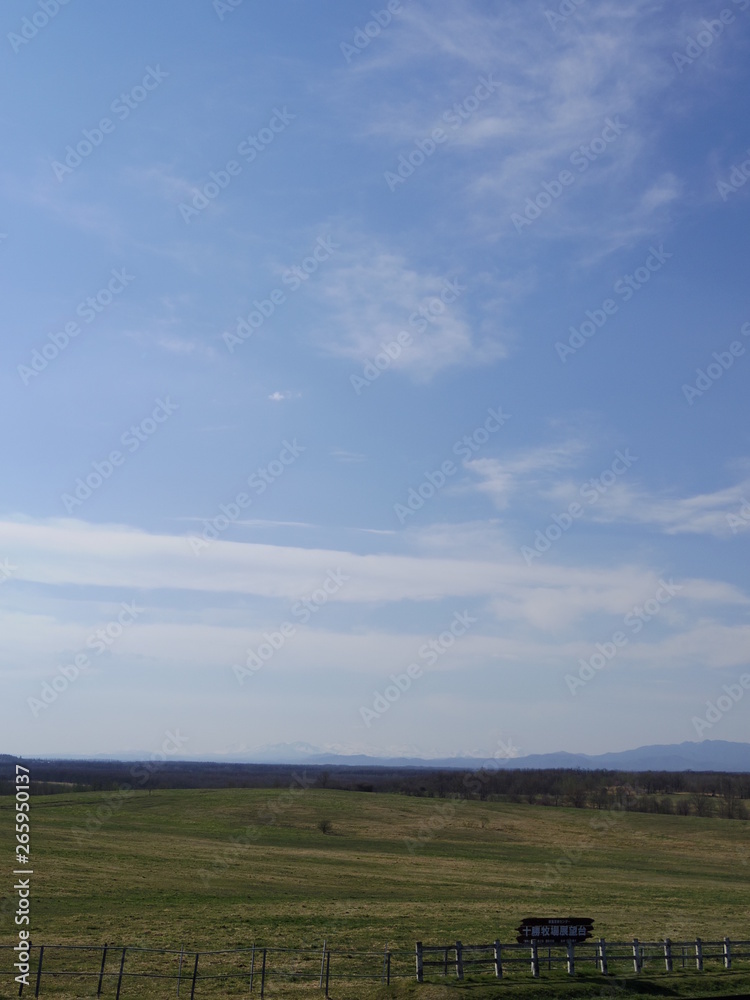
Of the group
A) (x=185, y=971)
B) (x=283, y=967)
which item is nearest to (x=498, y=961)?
(x=283, y=967)

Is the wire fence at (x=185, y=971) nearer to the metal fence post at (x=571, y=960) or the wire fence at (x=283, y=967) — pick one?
the wire fence at (x=283, y=967)

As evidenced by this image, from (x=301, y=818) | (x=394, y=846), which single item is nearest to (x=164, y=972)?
(x=394, y=846)

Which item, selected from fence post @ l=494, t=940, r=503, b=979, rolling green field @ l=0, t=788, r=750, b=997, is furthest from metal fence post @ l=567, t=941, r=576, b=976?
fence post @ l=494, t=940, r=503, b=979

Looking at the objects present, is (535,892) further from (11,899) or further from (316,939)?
(11,899)

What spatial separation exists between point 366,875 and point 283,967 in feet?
107

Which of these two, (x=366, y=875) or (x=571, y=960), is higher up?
(x=571, y=960)

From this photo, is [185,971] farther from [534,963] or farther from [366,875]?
[366,875]

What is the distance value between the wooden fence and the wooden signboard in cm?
19

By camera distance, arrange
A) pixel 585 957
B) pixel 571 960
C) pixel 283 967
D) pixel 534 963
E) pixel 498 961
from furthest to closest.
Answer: pixel 585 957
pixel 283 967
pixel 571 960
pixel 534 963
pixel 498 961

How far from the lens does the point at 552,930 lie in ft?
97.9

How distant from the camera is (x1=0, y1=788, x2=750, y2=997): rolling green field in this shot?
39844mm

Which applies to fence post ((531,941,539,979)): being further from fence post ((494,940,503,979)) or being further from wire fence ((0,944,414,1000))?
wire fence ((0,944,414,1000))

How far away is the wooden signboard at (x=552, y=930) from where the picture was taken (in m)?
29.5

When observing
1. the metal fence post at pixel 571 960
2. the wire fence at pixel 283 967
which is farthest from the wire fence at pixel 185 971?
the metal fence post at pixel 571 960
